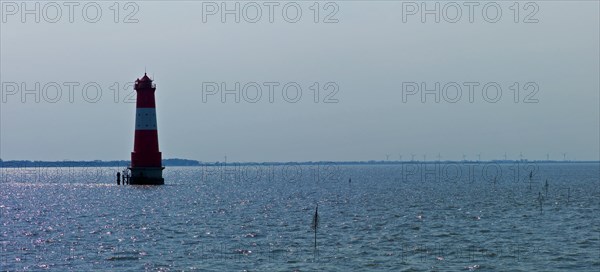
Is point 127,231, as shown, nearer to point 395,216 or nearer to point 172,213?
point 172,213

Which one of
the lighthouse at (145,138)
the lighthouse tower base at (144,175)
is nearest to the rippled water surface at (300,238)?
the lighthouse at (145,138)

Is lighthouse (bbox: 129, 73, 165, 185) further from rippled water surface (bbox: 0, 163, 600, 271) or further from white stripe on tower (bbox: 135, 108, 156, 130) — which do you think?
rippled water surface (bbox: 0, 163, 600, 271)

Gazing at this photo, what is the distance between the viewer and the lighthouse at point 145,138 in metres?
94.1

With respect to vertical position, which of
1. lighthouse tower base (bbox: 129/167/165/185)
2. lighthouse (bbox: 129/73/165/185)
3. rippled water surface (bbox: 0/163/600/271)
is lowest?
rippled water surface (bbox: 0/163/600/271)

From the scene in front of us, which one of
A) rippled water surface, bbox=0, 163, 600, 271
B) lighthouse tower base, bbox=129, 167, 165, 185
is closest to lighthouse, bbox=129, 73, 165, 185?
lighthouse tower base, bbox=129, 167, 165, 185

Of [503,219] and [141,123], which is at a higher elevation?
[141,123]

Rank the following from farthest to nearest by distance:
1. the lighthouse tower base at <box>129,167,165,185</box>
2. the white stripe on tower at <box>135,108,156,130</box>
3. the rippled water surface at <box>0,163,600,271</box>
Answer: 1. the lighthouse tower base at <box>129,167,165,185</box>
2. the white stripe on tower at <box>135,108,156,130</box>
3. the rippled water surface at <box>0,163,600,271</box>

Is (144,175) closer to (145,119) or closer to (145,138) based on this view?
(145,138)

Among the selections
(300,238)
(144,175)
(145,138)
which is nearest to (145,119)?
(145,138)

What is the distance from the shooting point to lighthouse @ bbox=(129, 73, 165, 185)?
309 ft

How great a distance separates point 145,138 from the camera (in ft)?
308

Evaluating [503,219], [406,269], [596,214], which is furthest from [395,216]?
[406,269]

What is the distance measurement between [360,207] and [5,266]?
43068 millimetres

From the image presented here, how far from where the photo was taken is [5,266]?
34.9 m
